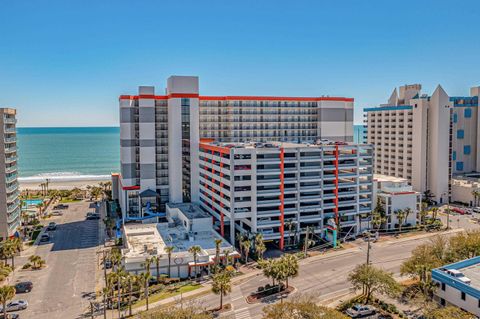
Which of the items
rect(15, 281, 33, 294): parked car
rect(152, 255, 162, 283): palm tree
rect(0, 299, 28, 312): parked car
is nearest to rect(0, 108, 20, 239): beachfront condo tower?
rect(15, 281, 33, 294): parked car

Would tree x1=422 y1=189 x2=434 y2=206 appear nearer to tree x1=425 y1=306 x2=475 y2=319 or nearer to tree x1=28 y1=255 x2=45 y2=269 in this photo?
tree x1=425 y1=306 x2=475 y2=319

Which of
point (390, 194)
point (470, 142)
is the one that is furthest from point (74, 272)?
point (470, 142)

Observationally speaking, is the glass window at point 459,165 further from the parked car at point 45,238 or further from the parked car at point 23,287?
the parked car at point 23,287

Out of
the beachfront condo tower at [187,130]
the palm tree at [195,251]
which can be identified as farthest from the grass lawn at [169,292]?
the beachfront condo tower at [187,130]

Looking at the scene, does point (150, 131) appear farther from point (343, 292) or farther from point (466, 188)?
point (466, 188)

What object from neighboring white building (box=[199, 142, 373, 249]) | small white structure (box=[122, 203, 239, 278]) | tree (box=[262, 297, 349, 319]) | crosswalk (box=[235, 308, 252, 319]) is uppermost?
neighboring white building (box=[199, 142, 373, 249])

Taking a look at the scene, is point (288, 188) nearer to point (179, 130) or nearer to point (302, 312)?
point (179, 130)

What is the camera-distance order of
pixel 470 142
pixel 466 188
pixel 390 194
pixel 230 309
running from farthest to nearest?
pixel 470 142
pixel 466 188
pixel 390 194
pixel 230 309
